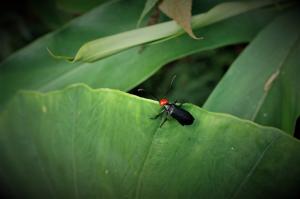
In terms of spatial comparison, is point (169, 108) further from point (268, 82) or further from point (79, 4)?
point (79, 4)

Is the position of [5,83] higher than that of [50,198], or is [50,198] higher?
[5,83]

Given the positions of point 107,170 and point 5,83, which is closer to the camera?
point 107,170

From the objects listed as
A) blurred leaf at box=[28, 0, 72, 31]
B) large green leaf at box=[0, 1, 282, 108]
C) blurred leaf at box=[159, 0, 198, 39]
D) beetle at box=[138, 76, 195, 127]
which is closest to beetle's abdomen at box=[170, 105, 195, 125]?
beetle at box=[138, 76, 195, 127]

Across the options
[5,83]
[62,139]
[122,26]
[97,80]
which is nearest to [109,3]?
[122,26]

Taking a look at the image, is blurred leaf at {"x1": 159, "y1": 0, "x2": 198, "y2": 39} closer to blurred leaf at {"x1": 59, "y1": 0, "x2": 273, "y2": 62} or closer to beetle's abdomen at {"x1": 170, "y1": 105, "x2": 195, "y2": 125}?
blurred leaf at {"x1": 59, "y1": 0, "x2": 273, "y2": 62}

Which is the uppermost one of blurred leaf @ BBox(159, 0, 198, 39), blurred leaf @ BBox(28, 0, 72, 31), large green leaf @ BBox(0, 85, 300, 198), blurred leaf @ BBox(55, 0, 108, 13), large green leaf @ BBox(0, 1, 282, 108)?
blurred leaf @ BBox(28, 0, 72, 31)

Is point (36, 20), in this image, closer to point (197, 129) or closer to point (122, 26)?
point (122, 26)

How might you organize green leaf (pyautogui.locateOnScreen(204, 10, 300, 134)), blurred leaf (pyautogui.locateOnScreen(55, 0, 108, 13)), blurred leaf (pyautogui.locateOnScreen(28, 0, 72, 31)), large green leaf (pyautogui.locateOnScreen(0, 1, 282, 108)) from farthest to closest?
blurred leaf (pyautogui.locateOnScreen(28, 0, 72, 31)), blurred leaf (pyautogui.locateOnScreen(55, 0, 108, 13)), large green leaf (pyautogui.locateOnScreen(0, 1, 282, 108)), green leaf (pyautogui.locateOnScreen(204, 10, 300, 134))
